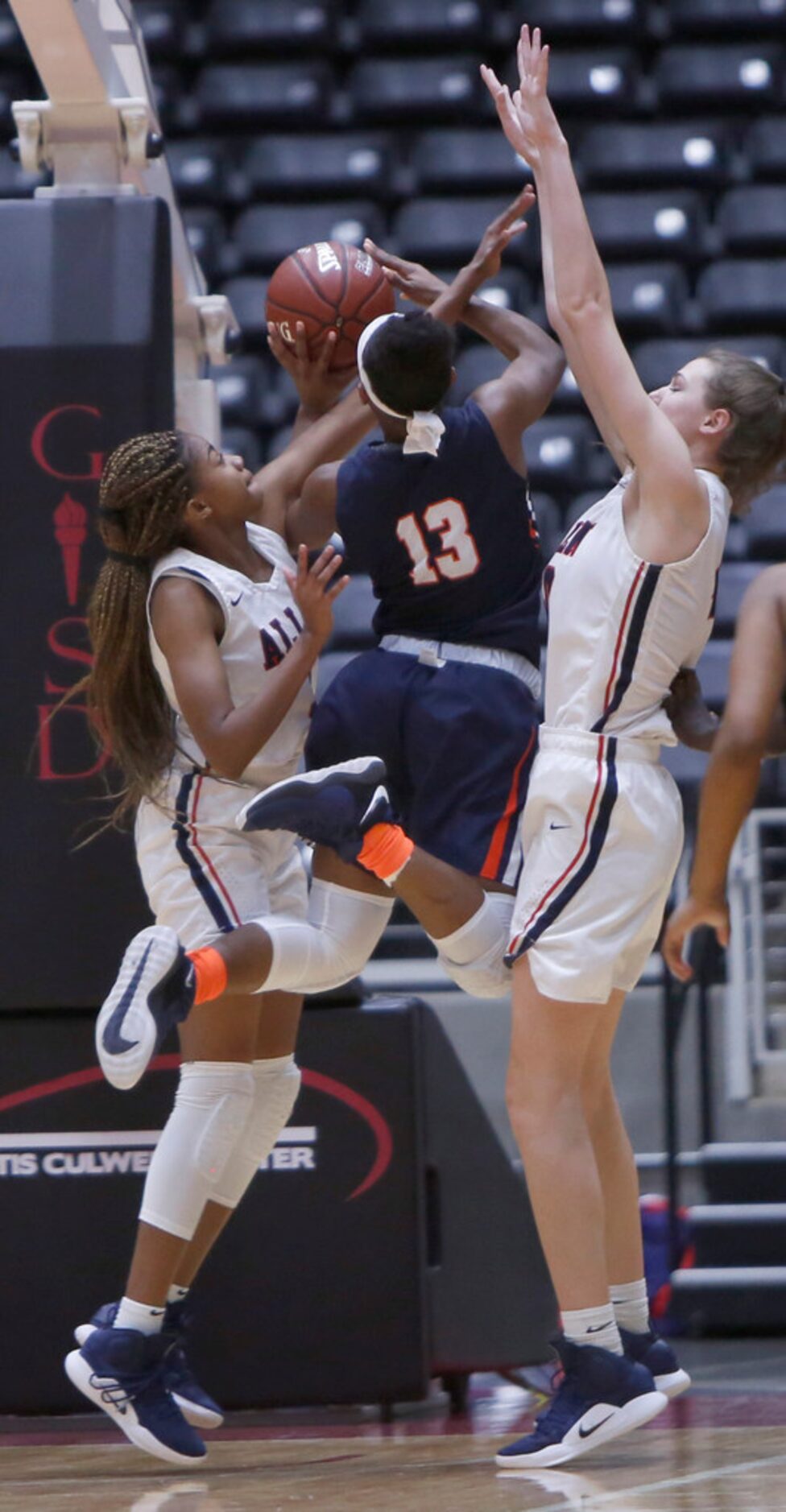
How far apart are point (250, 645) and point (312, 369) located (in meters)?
0.59

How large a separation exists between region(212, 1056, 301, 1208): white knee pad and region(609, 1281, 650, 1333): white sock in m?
0.67

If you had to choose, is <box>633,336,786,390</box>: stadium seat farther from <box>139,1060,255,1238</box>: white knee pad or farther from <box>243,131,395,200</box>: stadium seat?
<box>139,1060,255,1238</box>: white knee pad

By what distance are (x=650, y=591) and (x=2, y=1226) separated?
184 centimetres

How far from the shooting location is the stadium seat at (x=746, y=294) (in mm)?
8656

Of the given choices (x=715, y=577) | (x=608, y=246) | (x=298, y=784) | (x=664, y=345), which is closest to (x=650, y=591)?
(x=715, y=577)

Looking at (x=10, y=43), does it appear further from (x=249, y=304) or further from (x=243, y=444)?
(x=243, y=444)

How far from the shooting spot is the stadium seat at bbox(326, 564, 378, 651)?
24.4 feet

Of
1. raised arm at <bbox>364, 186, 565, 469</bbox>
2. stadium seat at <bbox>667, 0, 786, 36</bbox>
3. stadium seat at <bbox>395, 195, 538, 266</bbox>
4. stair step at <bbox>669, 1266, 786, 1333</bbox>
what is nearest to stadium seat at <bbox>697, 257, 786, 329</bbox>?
stadium seat at <bbox>395, 195, 538, 266</bbox>

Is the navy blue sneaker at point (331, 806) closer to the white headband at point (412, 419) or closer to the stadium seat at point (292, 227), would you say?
the white headband at point (412, 419)

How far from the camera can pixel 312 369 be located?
3.90 meters

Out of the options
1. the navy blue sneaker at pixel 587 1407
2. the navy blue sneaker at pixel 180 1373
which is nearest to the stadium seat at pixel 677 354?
the navy blue sneaker at pixel 180 1373

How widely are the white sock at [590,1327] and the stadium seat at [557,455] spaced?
506 centimetres

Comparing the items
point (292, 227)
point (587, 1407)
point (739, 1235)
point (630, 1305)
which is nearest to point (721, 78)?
point (292, 227)

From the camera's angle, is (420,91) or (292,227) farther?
(420,91)
